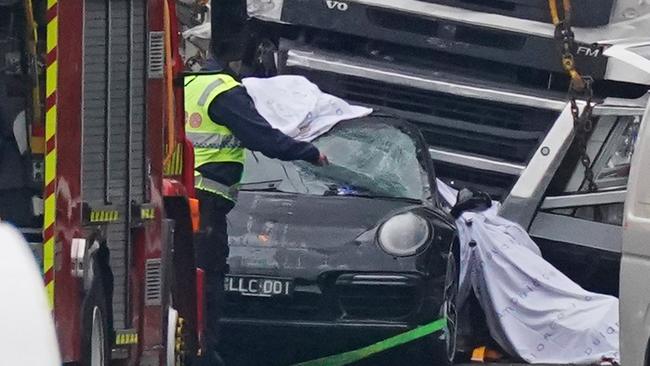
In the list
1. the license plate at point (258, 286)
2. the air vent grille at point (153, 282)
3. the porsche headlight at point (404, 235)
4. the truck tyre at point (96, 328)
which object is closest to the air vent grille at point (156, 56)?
the air vent grille at point (153, 282)

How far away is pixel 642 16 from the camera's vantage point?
39.8 feet

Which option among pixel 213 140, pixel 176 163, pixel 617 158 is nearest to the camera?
pixel 176 163

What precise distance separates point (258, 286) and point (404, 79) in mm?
3835

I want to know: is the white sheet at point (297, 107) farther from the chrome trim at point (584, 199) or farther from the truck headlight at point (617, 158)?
the truck headlight at point (617, 158)

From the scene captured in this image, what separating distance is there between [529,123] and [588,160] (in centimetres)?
55

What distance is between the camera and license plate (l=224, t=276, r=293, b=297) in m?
8.49

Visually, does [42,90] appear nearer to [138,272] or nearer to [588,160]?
[138,272]

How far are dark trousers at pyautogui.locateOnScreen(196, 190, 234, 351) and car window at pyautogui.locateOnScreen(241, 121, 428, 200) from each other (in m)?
0.94

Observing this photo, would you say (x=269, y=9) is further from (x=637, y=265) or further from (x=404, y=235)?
(x=637, y=265)

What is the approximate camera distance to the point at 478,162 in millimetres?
11898

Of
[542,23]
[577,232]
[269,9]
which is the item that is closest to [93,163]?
[577,232]

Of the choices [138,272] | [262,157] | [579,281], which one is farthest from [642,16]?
[138,272]

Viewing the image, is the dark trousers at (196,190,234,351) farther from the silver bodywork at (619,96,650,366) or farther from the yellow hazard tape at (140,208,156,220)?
the silver bodywork at (619,96,650,366)

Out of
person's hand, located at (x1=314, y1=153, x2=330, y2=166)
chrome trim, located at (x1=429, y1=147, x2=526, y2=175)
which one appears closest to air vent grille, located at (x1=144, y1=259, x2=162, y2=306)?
person's hand, located at (x1=314, y1=153, x2=330, y2=166)
